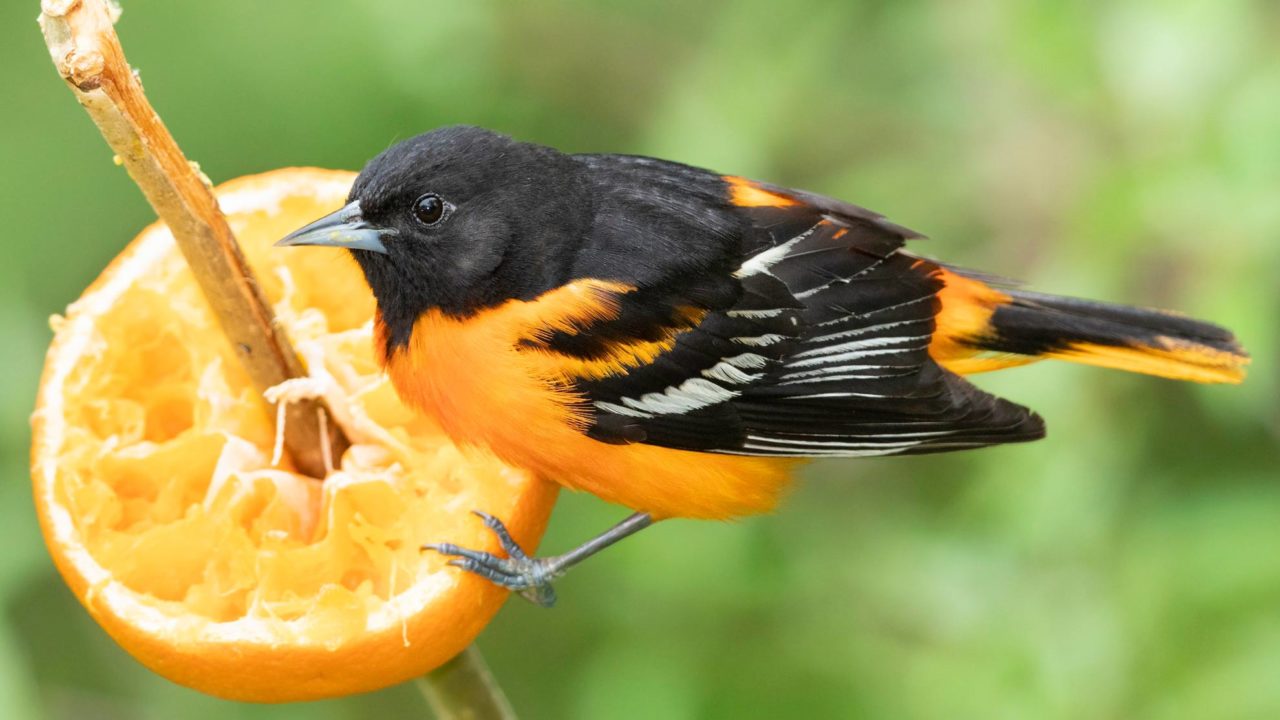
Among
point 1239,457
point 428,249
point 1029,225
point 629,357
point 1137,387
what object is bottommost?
point 1239,457

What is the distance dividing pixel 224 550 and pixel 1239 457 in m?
2.65

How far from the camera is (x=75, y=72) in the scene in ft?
4.91

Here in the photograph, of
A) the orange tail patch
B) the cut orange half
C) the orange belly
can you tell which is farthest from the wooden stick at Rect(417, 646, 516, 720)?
the orange tail patch

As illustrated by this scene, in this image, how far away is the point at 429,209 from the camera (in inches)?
88.7

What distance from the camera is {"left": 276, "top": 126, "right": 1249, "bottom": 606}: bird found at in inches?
88.0

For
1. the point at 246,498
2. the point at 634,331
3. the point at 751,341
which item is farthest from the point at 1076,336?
the point at 246,498

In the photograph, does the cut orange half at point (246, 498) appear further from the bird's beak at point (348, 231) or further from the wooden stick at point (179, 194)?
the bird's beak at point (348, 231)

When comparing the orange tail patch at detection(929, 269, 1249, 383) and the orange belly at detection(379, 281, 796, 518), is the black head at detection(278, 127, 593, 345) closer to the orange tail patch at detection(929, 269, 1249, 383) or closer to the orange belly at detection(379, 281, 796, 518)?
the orange belly at detection(379, 281, 796, 518)

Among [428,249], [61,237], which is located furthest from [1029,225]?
[61,237]

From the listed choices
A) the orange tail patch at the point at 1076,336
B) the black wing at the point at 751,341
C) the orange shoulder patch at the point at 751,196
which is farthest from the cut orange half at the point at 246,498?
the orange tail patch at the point at 1076,336

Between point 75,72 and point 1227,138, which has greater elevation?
point 75,72

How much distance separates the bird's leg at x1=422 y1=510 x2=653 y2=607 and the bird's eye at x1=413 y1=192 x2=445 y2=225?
549 millimetres

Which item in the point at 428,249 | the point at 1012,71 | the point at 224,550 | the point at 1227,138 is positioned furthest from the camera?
the point at 1012,71

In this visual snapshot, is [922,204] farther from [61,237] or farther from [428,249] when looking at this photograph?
[61,237]
